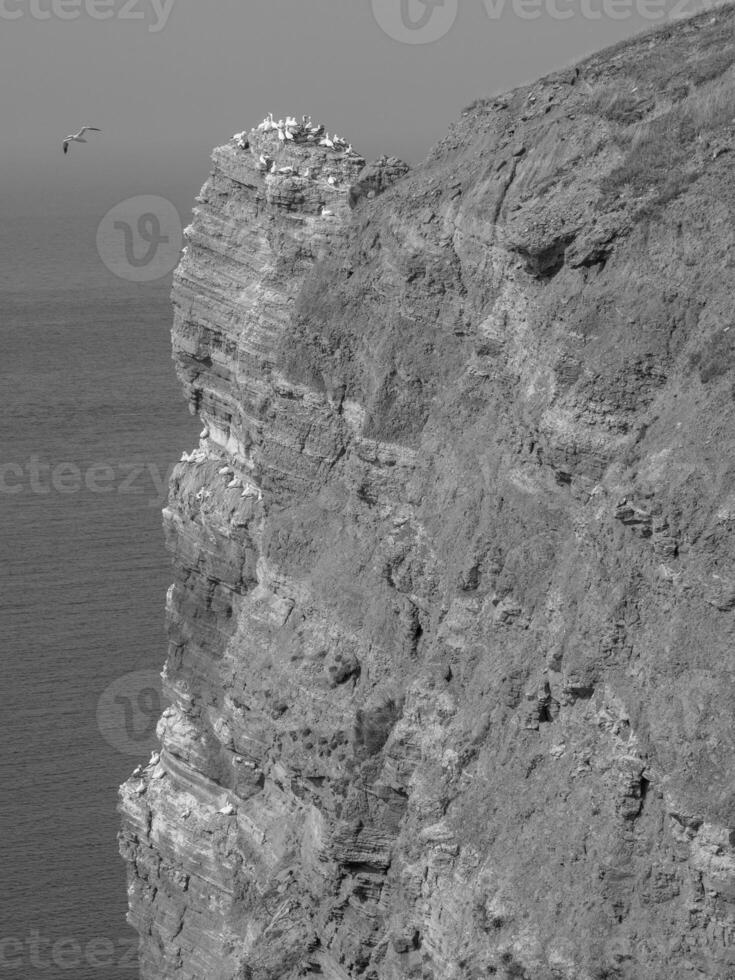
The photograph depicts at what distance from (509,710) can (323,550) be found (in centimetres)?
749

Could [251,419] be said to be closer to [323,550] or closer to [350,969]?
[323,550]

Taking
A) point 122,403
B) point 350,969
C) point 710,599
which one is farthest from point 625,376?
point 122,403

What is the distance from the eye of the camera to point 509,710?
94.1 feet

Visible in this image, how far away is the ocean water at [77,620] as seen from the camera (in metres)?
56.7
